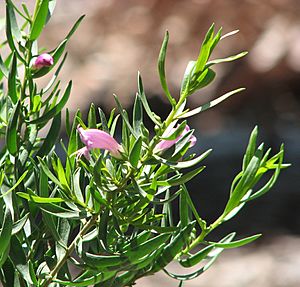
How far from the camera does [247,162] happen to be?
345mm

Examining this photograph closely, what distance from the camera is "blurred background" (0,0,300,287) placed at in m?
2.11

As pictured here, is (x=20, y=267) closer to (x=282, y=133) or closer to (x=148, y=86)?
(x=148, y=86)

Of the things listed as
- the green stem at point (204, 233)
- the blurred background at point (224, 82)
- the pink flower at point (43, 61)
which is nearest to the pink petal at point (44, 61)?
the pink flower at point (43, 61)

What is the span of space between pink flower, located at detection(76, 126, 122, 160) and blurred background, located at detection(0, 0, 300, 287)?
1.68 meters

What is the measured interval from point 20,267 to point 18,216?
0.02 m

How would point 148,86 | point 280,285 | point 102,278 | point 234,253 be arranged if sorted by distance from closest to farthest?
point 102,278
point 280,285
point 234,253
point 148,86

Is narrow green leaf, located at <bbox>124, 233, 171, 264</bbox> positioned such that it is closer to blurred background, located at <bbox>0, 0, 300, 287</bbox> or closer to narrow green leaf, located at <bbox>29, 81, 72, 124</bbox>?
narrow green leaf, located at <bbox>29, 81, 72, 124</bbox>

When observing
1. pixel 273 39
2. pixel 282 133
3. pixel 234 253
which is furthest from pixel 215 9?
pixel 234 253

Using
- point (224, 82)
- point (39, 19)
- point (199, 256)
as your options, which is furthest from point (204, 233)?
point (224, 82)

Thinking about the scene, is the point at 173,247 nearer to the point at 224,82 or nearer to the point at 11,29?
the point at 11,29

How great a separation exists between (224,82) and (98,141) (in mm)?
1912

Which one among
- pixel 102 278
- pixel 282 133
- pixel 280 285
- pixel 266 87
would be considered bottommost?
pixel 280 285

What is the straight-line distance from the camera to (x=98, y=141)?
1.01 ft

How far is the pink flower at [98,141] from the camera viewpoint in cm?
30
